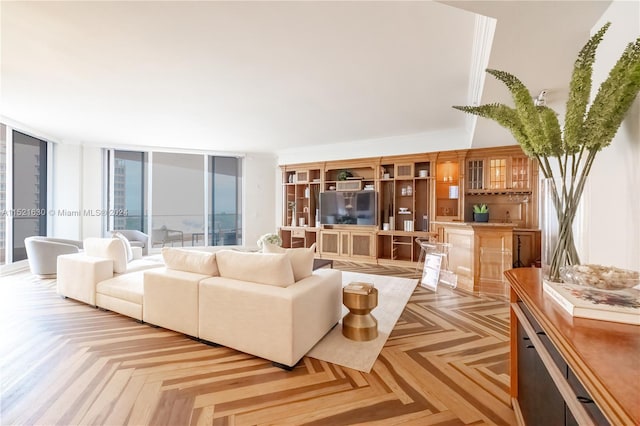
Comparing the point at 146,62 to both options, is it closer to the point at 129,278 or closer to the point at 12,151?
the point at 129,278

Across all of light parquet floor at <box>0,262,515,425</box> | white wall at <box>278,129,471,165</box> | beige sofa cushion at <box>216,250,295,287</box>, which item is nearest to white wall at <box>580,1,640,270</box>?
light parquet floor at <box>0,262,515,425</box>

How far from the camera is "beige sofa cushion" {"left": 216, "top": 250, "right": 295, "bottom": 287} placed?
2.30 m

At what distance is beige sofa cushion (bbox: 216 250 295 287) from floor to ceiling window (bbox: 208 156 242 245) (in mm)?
5564

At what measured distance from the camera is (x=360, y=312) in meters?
2.63

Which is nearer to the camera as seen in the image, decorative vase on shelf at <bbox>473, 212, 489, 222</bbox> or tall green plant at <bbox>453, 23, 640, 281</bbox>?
tall green plant at <bbox>453, 23, 640, 281</bbox>

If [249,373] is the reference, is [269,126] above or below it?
above

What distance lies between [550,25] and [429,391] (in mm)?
2523

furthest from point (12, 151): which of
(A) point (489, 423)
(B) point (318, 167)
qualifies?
(A) point (489, 423)

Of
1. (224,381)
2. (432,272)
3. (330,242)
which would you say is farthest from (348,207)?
(224,381)

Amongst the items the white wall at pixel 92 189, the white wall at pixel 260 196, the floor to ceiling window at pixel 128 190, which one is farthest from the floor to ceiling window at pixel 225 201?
the white wall at pixel 92 189

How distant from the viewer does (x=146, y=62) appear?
9.85 ft

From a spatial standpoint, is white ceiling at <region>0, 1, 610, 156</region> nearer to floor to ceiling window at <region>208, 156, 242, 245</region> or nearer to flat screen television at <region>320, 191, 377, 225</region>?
flat screen television at <region>320, 191, 377, 225</region>

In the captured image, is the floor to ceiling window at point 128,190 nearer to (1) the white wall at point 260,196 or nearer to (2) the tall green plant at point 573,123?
(1) the white wall at point 260,196

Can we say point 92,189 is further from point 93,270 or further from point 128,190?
point 93,270
